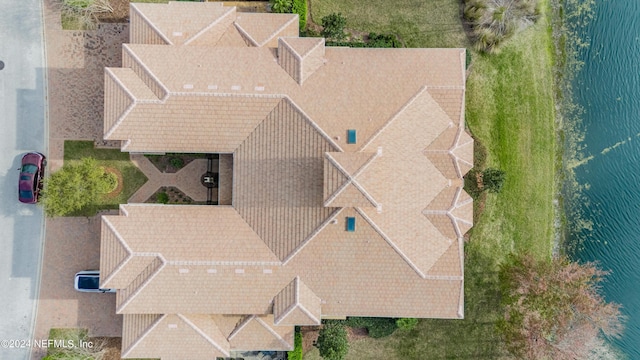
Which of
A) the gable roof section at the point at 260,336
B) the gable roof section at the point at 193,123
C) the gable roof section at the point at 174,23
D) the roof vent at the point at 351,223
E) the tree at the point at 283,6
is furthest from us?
the tree at the point at 283,6

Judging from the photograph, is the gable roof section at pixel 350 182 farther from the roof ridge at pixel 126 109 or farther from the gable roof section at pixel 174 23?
the roof ridge at pixel 126 109

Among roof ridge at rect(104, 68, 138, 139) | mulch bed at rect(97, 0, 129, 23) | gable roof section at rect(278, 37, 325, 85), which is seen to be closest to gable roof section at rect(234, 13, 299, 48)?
gable roof section at rect(278, 37, 325, 85)

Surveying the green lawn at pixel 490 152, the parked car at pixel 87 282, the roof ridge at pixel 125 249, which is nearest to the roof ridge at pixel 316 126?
the green lawn at pixel 490 152

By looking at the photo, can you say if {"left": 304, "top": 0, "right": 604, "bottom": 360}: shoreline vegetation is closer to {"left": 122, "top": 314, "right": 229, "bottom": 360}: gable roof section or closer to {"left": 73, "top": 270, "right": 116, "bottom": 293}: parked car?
{"left": 122, "top": 314, "right": 229, "bottom": 360}: gable roof section

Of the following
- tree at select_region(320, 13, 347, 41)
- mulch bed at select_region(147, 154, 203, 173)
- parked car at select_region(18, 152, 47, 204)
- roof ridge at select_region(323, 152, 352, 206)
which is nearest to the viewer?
roof ridge at select_region(323, 152, 352, 206)

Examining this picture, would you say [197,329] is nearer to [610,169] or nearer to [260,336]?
[260,336]

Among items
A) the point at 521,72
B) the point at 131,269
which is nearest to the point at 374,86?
the point at 521,72

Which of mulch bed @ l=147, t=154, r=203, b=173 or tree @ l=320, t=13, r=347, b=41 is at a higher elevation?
tree @ l=320, t=13, r=347, b=41
